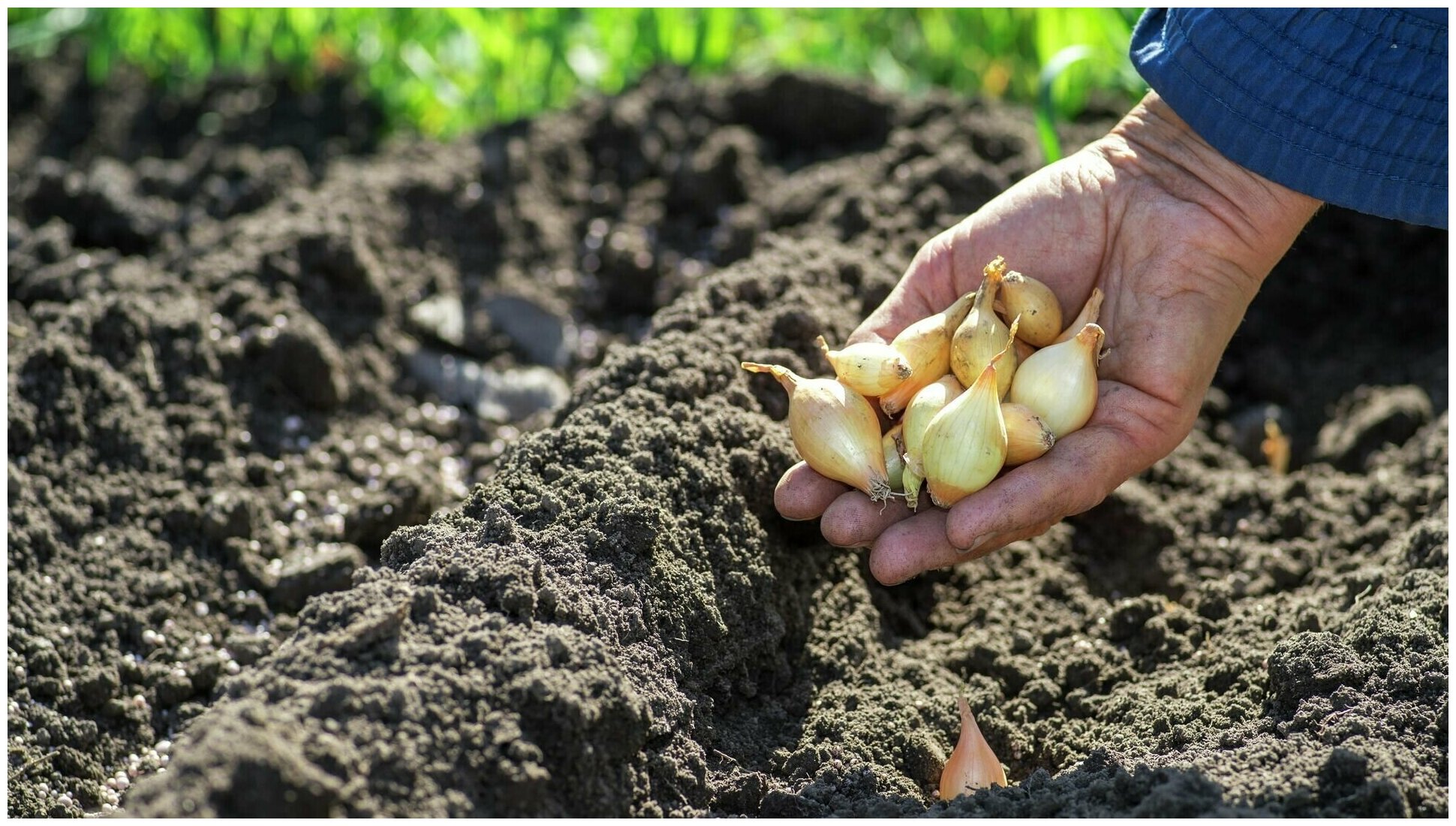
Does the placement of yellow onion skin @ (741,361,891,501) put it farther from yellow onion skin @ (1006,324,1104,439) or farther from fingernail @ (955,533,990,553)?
yellow onion skin @ (1006,324,1104,439)

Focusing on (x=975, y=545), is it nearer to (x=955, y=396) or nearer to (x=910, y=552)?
(x=910, y=552)

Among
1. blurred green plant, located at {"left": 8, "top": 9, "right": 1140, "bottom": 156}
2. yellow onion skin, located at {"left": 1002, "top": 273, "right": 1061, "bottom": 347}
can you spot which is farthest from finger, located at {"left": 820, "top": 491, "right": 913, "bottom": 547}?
blurred green plant, located at {"left": 8, "top": 9, "right": 1140, "bottom": 156}

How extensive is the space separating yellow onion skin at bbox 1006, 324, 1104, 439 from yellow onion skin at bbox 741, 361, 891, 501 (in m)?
0.28

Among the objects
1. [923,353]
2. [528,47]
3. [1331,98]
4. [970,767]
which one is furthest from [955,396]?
[528,47]

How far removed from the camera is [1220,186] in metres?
2.57

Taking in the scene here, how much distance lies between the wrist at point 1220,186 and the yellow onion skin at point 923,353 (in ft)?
1.71

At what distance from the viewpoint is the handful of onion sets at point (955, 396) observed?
7.14 feet

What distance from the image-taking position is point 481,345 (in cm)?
355

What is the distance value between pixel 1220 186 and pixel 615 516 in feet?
4.42

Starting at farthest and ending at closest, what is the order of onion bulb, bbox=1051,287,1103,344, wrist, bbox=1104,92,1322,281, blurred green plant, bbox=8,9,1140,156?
blurred green plant, bbox=8,9,1140,156
wrist, bbox=1104,92,1322,281
onion bulb, bbox=1051,287,1103,344

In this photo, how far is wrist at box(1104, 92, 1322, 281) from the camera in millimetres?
2549

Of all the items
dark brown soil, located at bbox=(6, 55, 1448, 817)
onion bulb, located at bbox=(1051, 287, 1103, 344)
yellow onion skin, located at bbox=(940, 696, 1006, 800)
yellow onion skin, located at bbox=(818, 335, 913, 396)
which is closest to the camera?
dark brown soil, located at bbox=(6, 55, 1448, 817)

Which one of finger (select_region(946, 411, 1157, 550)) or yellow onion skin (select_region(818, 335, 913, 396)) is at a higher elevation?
yellow onion skin (select_region(818, 335, 913, 396))

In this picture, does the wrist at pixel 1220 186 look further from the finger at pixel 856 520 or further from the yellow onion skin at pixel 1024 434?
the finger at pixel 856 520
